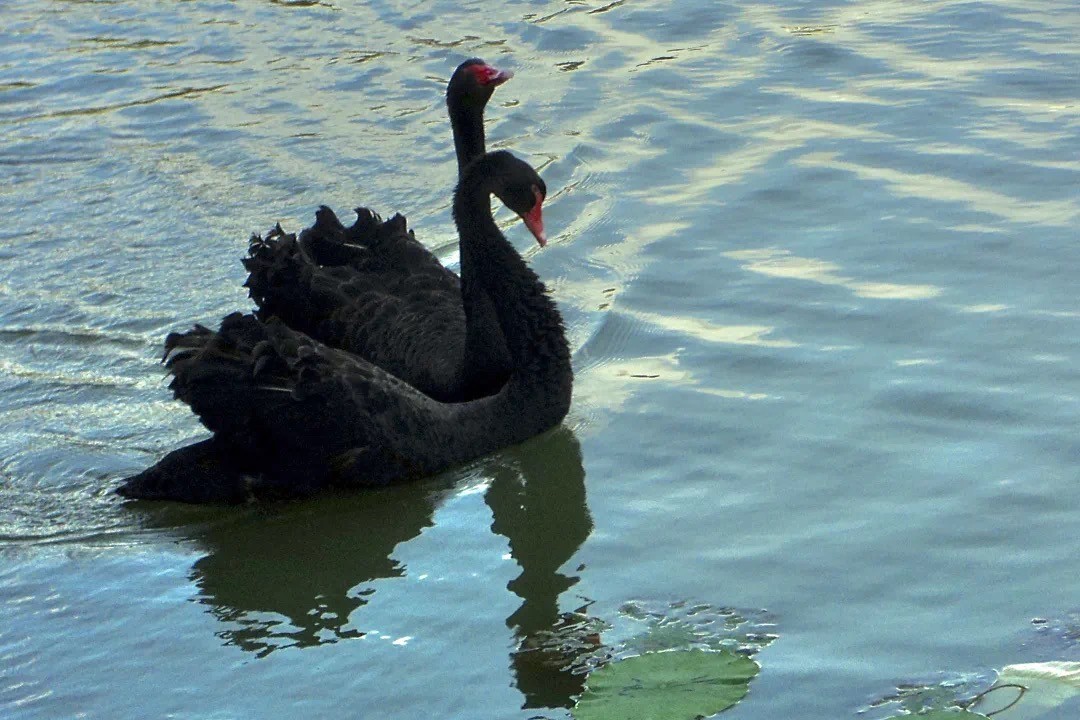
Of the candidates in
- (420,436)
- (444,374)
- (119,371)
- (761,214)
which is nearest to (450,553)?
(420,436)

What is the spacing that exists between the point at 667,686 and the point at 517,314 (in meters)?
2.37

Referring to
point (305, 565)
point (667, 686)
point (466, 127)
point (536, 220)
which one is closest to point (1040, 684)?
point (667, 686)

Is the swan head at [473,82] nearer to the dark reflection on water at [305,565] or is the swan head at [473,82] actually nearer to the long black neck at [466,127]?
the long black neck at [466,127]

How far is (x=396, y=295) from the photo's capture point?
268 inches

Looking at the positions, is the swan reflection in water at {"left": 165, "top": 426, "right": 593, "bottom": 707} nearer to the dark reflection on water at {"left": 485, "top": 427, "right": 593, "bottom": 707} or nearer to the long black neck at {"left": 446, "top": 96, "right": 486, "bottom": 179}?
the dark reflection on water at {"left": 485, "top": 427, "right": 593, "bottom": 707}

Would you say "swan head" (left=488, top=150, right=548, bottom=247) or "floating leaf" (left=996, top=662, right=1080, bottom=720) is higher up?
"swan head" (left=488, top=150, right=548, bottom=247)

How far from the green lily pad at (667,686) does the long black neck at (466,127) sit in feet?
10.1

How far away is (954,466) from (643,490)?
111 cm

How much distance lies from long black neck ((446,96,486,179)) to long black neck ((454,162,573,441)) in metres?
0.48

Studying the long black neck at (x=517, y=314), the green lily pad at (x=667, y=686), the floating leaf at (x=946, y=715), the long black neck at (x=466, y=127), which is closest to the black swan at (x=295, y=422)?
the long black neck at (x=517, y=314)

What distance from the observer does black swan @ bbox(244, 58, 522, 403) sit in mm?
6426

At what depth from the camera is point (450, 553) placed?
545cm

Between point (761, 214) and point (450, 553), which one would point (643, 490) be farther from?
point (761, 214)

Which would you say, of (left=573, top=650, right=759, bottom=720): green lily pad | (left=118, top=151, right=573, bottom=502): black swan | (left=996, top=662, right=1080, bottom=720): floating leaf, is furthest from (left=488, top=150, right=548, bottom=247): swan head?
(left=996, top=662, right=1080, bottom=720): floating leaf
